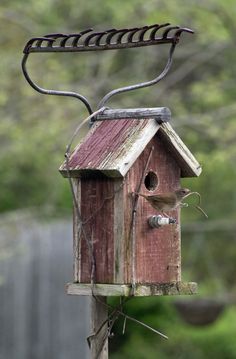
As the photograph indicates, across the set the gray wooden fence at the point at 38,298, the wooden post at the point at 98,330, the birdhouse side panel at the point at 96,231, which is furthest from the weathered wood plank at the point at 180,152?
the gray wooden fence at the point at 38,298

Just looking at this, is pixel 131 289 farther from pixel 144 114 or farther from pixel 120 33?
pixel 120 33

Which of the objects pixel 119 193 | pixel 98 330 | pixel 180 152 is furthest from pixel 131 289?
pixel 180 152

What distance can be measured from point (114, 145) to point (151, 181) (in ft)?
1.07

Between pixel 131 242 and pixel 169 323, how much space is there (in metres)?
9.76

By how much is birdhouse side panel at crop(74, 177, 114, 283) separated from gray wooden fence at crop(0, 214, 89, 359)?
6656 mm

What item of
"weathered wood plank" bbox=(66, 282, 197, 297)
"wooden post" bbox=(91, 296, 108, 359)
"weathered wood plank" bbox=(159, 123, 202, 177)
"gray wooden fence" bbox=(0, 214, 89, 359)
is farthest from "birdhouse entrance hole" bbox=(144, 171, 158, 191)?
"gray wooden fence" bbox=(0, 214, 89, 359)

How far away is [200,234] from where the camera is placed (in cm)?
1650

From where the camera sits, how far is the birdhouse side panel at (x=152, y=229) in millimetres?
4141

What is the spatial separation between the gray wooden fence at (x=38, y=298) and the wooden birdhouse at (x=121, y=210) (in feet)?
21.7

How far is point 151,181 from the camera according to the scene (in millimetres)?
4398

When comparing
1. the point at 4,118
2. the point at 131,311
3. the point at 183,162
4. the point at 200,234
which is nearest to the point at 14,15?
the point at 4,118

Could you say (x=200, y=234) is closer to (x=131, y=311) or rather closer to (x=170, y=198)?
(x=131, y=311)

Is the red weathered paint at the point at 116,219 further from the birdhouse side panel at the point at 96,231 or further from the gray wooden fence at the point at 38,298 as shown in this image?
the gray wooden fence at the point at 38,298

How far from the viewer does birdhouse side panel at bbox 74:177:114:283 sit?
412 cm
